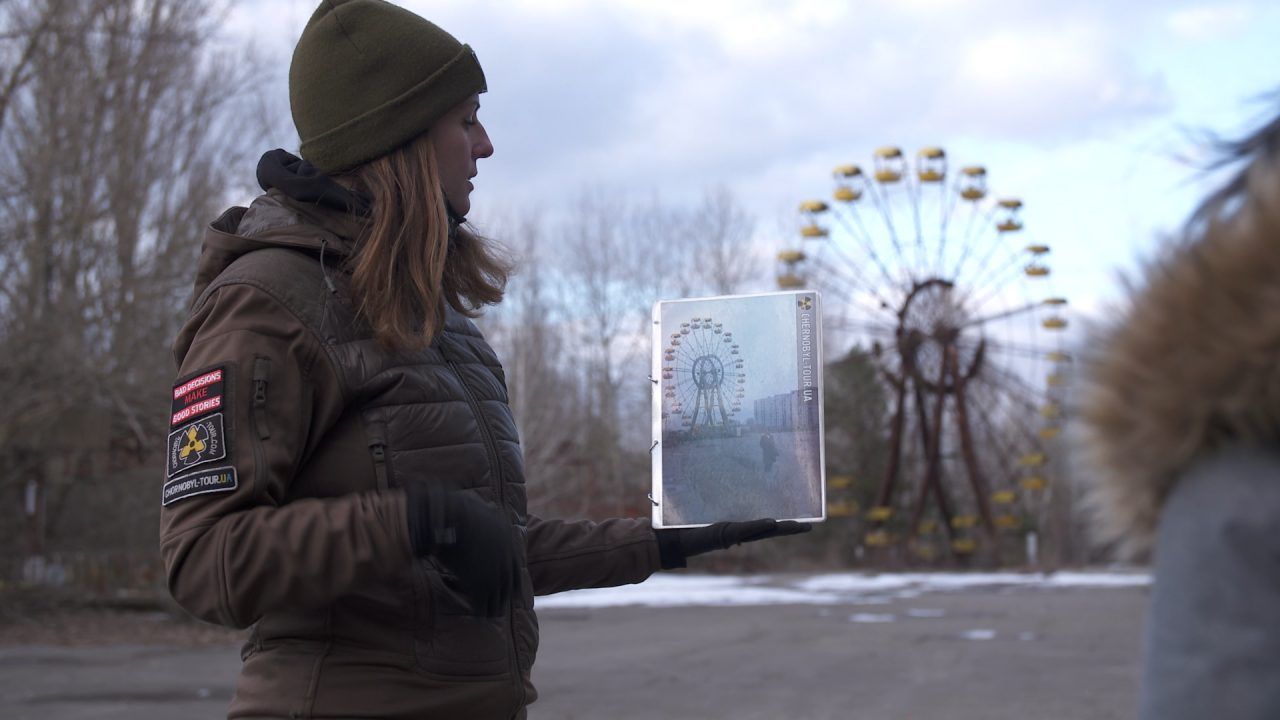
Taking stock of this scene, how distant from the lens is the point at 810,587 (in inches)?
888

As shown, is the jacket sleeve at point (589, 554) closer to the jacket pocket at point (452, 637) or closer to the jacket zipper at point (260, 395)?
the jacket pocket at point (452, 637)

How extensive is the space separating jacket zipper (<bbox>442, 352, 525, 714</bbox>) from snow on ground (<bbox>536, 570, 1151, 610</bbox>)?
15635 millimetres

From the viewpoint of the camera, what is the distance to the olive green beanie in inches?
86.1

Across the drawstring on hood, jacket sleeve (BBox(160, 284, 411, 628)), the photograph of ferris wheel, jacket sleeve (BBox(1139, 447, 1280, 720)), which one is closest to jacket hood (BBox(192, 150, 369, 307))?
the drawstring on hood

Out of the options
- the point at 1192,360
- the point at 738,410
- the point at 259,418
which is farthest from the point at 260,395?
the point at 1192,360

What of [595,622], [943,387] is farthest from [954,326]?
[595,622]

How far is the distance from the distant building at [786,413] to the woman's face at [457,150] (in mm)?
675

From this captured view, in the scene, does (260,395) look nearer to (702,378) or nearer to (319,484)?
(319,484)

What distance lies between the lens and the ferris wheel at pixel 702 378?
2531 millimetres

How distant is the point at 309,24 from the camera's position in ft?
7.52

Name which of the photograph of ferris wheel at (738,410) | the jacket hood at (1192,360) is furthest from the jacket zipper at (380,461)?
the jacket hood at (1192,360)

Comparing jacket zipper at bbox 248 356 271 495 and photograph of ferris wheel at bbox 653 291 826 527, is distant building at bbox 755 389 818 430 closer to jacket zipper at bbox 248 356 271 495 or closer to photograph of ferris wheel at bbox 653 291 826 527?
photograph of ferris wheel at bbox 653 291 826 527

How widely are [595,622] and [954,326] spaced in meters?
14.9

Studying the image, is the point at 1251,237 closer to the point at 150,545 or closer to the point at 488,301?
the point at 488,301
